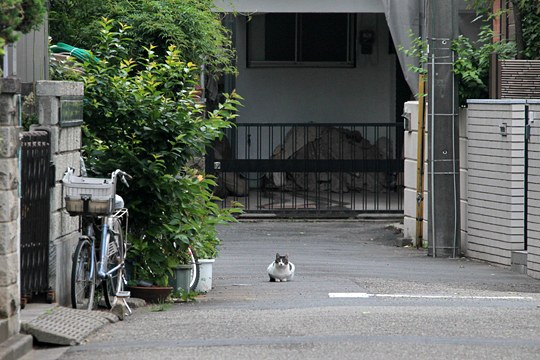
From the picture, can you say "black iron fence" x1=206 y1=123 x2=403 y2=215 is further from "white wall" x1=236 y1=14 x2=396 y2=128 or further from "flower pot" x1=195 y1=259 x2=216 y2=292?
"flower pot" x1=195 y1=259 x2=216 y2=292

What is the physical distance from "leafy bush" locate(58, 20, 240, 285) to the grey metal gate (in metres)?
1.99

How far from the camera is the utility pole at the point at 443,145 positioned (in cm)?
1894

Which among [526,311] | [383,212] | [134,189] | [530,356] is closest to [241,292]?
[134,189]

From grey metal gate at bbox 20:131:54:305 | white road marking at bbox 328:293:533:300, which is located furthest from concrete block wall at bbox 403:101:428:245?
grey metal gate at bbox 20:131:54:305

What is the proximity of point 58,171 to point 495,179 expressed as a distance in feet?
29.3

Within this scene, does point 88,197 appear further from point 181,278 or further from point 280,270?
point 280,270

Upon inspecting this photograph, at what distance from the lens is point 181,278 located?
12984 millimetres

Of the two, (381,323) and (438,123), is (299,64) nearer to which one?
(438,123)

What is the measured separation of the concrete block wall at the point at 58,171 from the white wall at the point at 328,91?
17.6m

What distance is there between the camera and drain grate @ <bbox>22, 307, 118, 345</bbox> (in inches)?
352

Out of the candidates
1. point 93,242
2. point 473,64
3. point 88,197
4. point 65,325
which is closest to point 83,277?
point 93,242

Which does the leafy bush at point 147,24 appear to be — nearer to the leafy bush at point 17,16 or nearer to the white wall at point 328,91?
the leafy bush at point 17,16

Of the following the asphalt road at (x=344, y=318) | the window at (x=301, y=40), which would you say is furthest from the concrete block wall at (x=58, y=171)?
the window at (x=301, y=40)

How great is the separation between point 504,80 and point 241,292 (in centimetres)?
644
